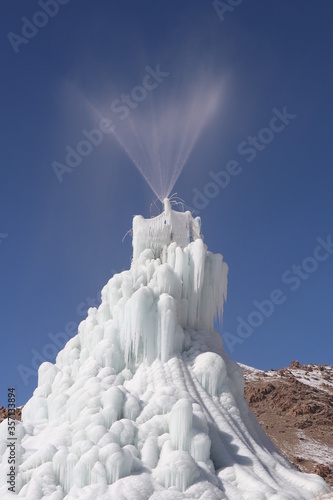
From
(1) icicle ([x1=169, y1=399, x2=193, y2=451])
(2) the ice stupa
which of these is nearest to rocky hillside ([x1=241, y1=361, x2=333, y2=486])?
(2) the ice stupa

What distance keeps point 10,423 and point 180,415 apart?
24.9ft

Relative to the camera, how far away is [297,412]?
63.6 meters

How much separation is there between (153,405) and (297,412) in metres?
47.4

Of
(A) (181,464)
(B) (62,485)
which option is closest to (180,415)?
(A) (181,464)

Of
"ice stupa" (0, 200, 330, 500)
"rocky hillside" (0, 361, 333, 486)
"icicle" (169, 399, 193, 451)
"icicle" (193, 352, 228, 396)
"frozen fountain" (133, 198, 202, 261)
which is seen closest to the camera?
"ice stupa" (0, 200, 330, 500)

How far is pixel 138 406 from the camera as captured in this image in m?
21.6

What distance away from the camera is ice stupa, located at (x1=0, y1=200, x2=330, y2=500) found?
60.4 feet

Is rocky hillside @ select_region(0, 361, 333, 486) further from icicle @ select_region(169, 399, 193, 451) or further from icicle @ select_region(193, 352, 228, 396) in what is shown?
icicle @ select_region(169, 399, 193, 451)

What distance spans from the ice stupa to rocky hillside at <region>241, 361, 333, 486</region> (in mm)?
27309

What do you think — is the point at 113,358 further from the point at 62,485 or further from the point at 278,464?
the point at 278,464

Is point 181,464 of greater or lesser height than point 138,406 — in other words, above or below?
below

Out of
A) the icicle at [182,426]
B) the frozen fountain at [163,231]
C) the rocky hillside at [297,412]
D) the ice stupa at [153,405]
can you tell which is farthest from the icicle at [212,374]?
the rocky hillside at [297,412]

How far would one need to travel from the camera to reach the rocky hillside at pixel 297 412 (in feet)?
175

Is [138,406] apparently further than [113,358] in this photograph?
No
